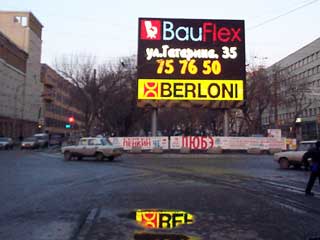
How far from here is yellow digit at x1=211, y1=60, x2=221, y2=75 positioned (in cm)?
3828

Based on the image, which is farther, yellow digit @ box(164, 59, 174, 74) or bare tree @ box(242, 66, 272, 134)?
bare tree @ box(242, 66, 272, 134)

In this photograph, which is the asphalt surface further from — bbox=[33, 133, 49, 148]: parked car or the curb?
bbox=[33, 133, 49, 148]: parked car

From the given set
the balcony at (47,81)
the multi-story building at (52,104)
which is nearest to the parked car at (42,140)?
the multi-story building at (52,104)

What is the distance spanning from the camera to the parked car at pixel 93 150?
26.2 m

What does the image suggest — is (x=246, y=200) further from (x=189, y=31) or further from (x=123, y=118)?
(x=123, y=118)

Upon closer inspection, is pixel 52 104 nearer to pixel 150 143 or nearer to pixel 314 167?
pixel 150 143

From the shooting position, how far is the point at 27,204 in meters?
9.41

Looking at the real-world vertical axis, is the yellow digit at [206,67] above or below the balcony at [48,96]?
below

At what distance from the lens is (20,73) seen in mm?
82562

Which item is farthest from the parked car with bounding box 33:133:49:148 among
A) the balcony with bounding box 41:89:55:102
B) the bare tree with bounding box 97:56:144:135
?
the balcony with bounding box 41:89:55:102

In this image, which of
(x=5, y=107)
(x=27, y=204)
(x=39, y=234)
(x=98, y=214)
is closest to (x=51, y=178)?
(x=27, y=204)

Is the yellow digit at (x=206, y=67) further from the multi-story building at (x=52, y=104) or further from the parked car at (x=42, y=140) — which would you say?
the multi-story building at (x=52, y=104)

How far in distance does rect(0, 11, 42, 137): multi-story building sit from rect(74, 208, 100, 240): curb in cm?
6783

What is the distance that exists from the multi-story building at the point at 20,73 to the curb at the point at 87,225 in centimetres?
6783
